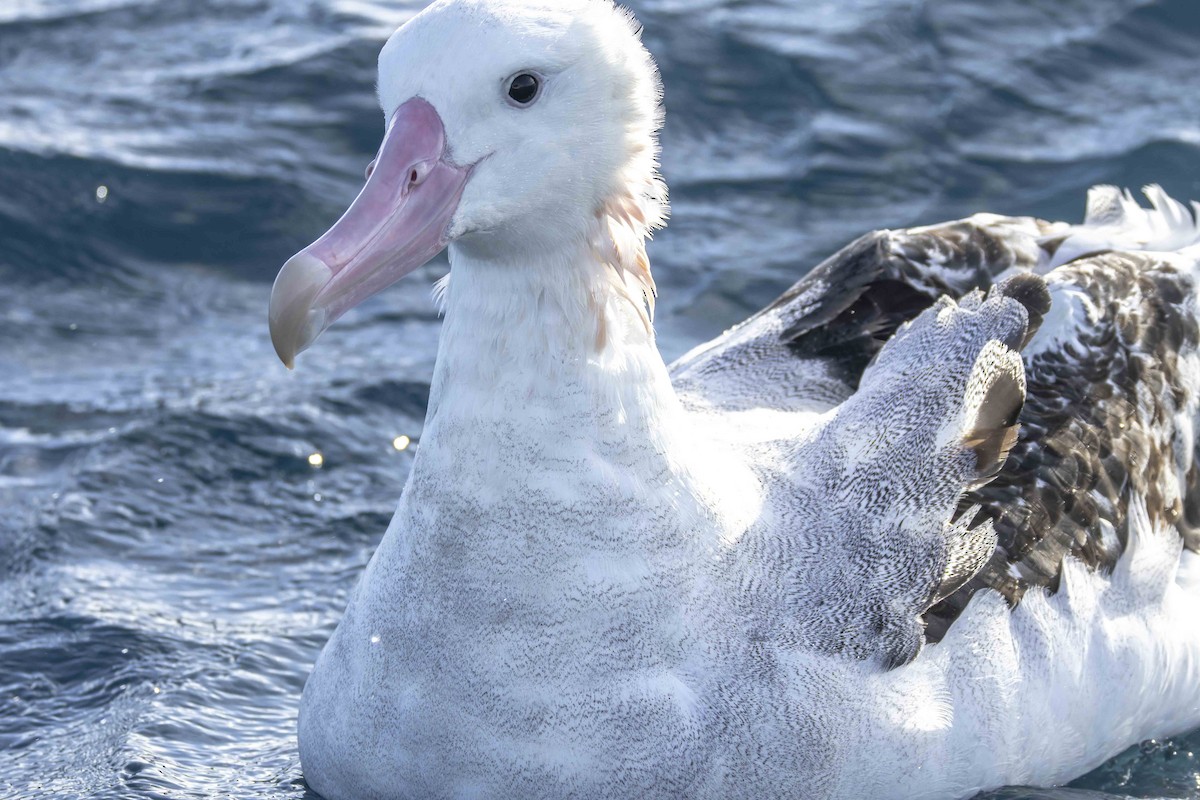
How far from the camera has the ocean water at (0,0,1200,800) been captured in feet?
21.6

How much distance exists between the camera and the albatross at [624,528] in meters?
4.54

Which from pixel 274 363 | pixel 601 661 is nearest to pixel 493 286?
pixel 601 661

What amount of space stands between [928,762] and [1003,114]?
7037 millimetres

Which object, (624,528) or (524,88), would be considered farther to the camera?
(624,528)

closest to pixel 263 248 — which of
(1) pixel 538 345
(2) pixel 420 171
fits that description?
(1) pixel 538 345

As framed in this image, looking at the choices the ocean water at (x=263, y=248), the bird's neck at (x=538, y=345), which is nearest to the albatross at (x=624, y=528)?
the bird's neck at (x=538, y=345)

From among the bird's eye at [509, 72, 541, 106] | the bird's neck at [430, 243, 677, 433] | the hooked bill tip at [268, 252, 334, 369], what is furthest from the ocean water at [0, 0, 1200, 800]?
the bird's eye at [509, 72, 541, 106]

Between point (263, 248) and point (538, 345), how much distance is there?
5.68 meters

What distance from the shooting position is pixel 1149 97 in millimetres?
11500

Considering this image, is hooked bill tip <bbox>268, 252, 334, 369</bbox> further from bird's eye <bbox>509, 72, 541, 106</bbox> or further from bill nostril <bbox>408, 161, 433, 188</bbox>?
bird's eye <bbox>509, 72, 541, 106</bbox>

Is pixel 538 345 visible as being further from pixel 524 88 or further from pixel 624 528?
pixel 524 88

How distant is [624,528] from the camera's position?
481 cm

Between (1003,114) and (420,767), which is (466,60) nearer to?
(420,767)

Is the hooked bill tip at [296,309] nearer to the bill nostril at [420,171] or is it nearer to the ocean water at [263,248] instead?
the bill nostril at [420,171]
